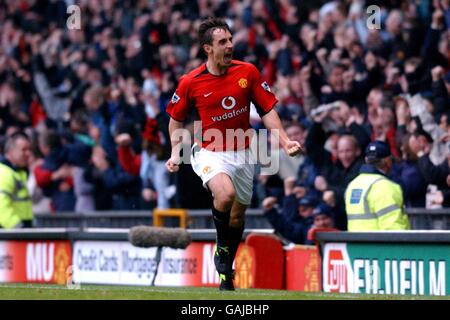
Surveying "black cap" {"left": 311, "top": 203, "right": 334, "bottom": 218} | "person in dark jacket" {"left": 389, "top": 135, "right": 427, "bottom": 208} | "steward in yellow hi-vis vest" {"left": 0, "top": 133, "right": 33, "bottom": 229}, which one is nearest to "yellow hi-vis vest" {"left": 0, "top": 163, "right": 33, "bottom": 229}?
"steward in yellow hi-vis vest" {"left": 0, "top": 133, "right": 33, "bottom": 229}

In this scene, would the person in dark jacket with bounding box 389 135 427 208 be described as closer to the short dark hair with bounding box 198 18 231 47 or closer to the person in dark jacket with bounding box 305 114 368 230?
the person in dark jacket with bounding box 305 114 368 230

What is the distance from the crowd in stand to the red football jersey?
3312mm

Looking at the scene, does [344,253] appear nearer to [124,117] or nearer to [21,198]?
[21,198]

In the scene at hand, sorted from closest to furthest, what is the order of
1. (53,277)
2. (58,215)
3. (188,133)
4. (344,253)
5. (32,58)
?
1. (344,253)
2. (188,133)
3. (53,277)
4. (58,215)
5. (32,58)

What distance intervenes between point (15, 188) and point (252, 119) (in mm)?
3346

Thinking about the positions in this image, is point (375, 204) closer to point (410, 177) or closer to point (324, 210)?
point (410, 177)

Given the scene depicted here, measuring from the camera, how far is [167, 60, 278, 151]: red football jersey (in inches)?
507

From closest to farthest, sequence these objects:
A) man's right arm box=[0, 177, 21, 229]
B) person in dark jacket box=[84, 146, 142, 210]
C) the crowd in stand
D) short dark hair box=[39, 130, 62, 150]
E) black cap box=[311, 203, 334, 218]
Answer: black cap box=[311, 203, 334, 218] < the crowd in stand < man's right arm box=[0, 177, 21, 229] < person in dark jacket box=[84, 146, 142, 210] < short dark hair box=[39, 130, 62, 150]

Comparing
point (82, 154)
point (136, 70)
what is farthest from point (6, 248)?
point (136, 70)

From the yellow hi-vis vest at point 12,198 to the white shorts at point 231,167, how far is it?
5.44 metres

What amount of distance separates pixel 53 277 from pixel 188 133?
2952 mm

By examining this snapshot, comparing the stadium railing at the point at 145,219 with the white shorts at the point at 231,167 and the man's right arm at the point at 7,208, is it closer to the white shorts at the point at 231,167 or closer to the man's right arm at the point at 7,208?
the man's right arm at the point at 7,208

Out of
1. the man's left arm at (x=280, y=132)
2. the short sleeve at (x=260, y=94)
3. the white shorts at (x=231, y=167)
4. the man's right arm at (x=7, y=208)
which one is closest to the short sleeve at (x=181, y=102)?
the white shorts at (x=231, y=167)

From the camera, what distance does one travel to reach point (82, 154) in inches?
860
